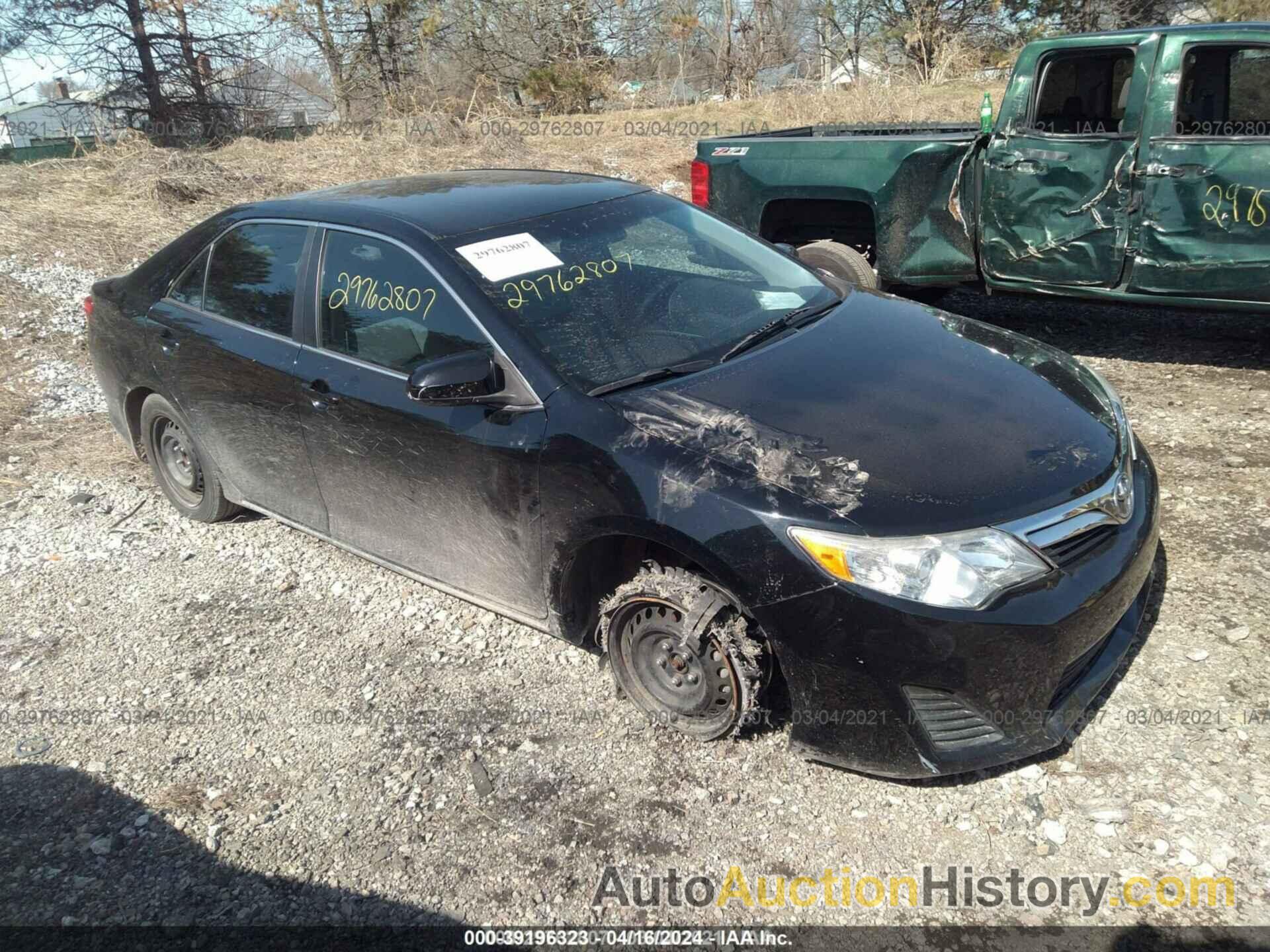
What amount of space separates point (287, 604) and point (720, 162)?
4.36 m

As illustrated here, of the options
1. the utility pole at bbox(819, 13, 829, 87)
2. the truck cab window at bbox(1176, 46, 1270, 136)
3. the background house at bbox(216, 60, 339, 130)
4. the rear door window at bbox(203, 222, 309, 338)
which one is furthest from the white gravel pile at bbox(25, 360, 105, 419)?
the utility pole at bbox(819, 13, 829, 87)

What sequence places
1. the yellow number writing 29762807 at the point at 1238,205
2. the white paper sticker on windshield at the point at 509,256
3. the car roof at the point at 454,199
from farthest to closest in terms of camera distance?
the yellow number writing 29762807 at the point at 1238,205
the car roof at the point at 454,199
the white paper sticker on windshield at the point at 509,256

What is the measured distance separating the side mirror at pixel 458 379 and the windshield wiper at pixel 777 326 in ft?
2.60

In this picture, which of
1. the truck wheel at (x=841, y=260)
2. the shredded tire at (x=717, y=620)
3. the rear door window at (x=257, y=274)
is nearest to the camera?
the shredded tire at (x=717, y=620)

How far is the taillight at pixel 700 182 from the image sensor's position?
6.72 metres

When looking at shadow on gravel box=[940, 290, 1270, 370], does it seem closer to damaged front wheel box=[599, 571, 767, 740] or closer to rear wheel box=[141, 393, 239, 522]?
damaged front wheel box=[599, 571, 767, 740]

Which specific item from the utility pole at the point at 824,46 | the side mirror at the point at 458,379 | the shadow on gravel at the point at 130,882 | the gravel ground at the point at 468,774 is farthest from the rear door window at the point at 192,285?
the utility pole at the point at 824,46

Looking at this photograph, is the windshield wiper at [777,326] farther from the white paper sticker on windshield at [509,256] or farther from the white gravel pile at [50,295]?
the white gravel pile at [50,295]

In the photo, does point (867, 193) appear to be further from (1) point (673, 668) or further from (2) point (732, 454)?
(1) point (673, 668)

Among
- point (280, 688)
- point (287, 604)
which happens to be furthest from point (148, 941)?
point (287, 604)

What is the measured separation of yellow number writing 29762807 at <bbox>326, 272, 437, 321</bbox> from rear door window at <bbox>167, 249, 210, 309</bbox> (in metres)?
1.01

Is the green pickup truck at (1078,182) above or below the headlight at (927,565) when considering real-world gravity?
above

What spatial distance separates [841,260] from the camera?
20.1ft

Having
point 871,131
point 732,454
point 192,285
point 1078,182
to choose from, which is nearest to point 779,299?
point 732,454
